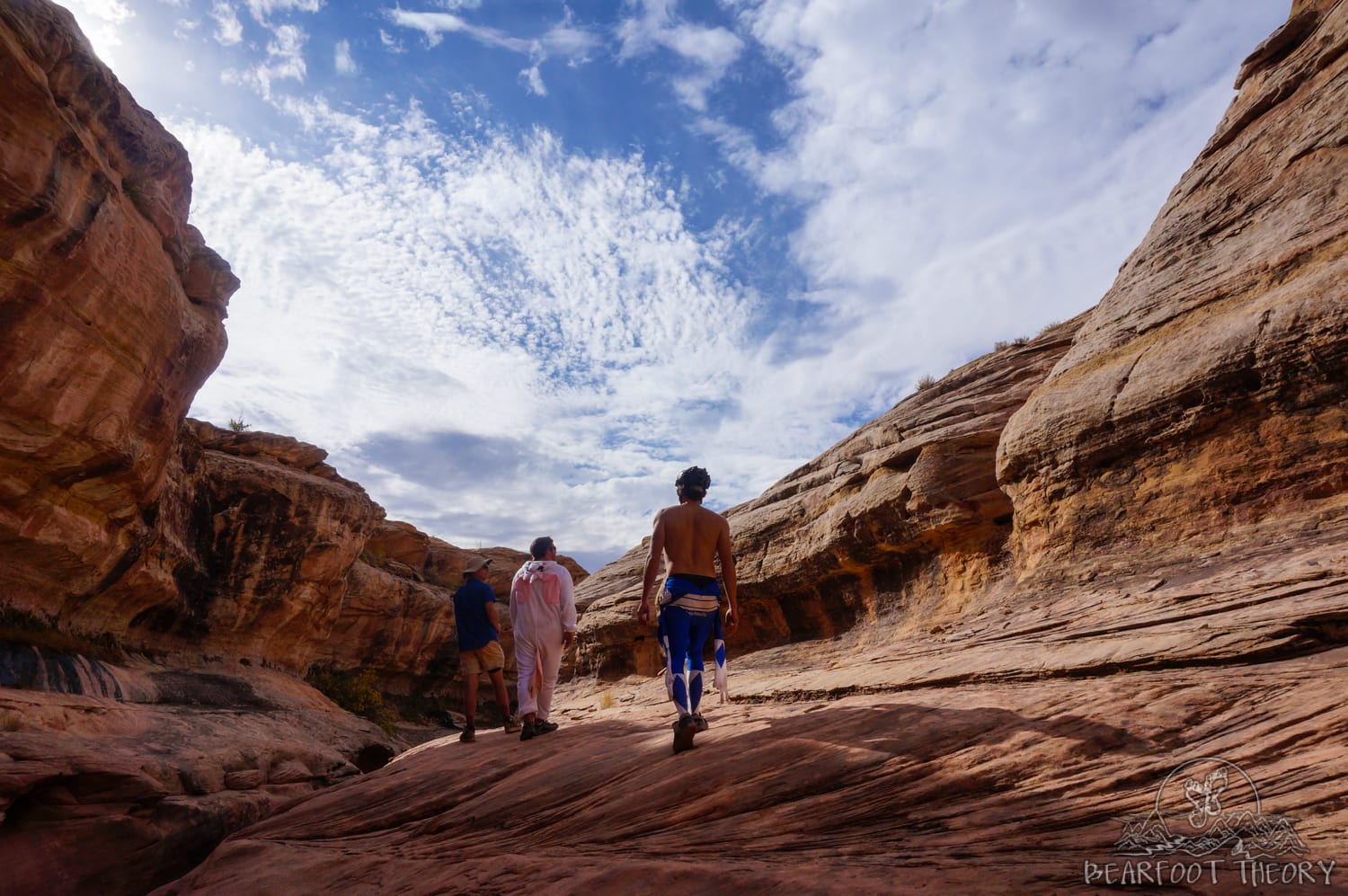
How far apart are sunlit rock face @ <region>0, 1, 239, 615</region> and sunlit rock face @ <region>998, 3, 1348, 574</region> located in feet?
50.3

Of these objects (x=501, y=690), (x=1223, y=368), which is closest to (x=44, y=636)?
(x=501, y=690)

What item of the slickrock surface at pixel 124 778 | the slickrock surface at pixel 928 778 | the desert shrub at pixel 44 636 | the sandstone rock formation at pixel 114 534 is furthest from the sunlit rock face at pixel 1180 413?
the desert shrub at pixel 44 636

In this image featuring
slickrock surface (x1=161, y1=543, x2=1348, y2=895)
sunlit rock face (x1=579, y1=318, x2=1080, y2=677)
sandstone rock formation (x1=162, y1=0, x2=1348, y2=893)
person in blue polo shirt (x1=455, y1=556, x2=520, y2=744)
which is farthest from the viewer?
sunlit rock face (x1=579, y1=318, x2=1080, y2=677)

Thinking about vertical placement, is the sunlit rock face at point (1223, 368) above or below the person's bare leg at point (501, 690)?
above

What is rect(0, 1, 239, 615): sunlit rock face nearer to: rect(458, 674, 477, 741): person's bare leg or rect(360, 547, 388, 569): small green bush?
rect(458, 674, 477, 741): person's bare leg

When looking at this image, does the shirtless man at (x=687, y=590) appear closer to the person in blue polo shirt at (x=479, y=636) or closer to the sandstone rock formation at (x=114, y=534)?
the person in blue polo shirt at (x=479, y=636)

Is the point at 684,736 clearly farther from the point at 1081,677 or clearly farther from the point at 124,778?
the point at 124,778

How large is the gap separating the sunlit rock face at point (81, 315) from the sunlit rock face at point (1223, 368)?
15.3m

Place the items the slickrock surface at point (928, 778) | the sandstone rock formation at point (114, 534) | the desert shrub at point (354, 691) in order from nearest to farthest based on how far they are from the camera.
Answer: the slickrock surface at point (928, 778) → the sandstone rock formation at point (114, 534) → the desert shrub at point (354, 691)

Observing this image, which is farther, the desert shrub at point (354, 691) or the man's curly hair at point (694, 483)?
the desert shrub at point (354, 691)

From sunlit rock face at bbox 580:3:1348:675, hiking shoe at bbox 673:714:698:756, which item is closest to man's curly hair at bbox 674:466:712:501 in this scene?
hiking shoe at bbox 673:714:698:756

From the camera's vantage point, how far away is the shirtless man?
6.34 meters

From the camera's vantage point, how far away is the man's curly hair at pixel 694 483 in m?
7.05

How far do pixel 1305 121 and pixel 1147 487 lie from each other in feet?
17.7
